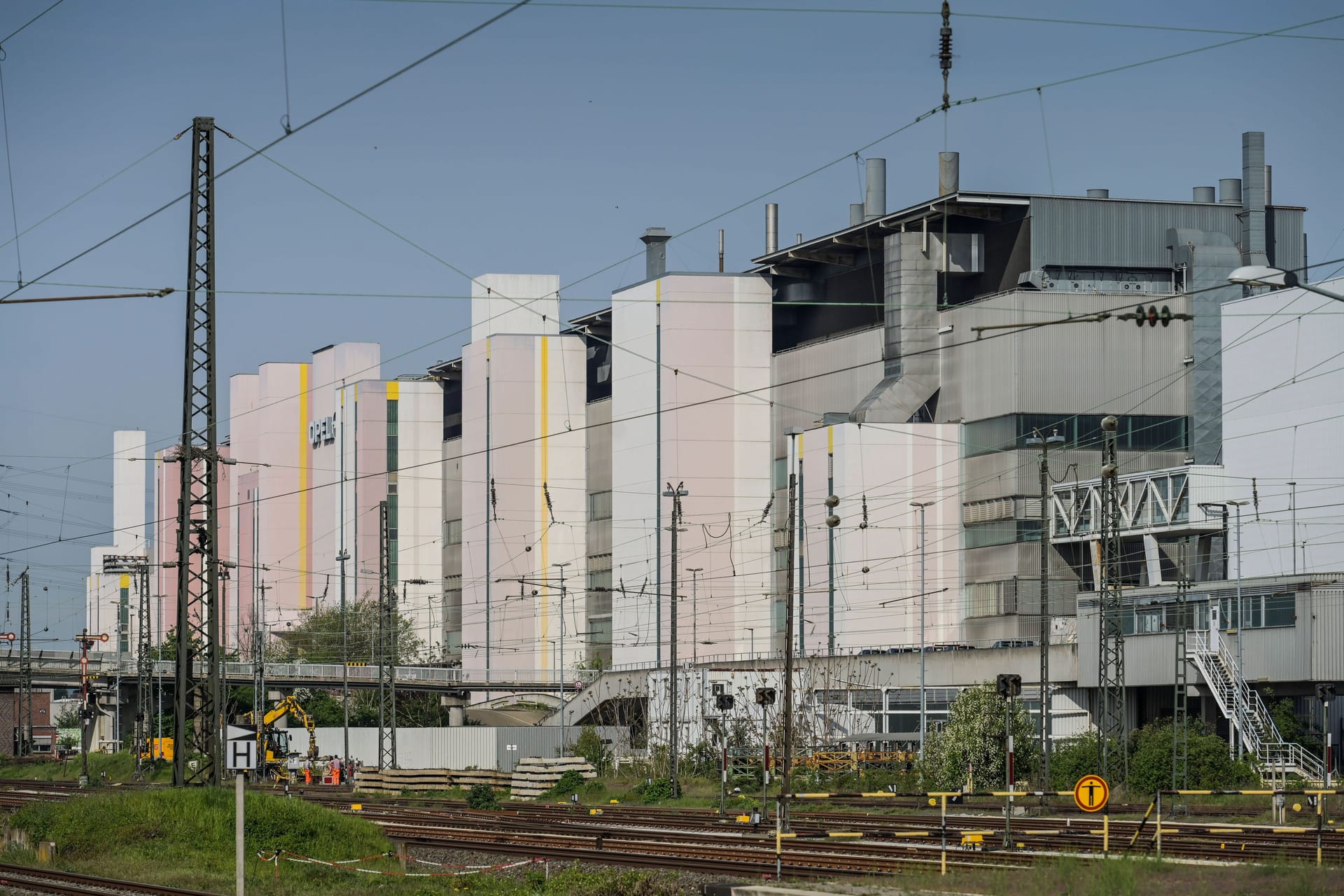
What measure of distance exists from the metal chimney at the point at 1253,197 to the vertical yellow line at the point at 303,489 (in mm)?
88285

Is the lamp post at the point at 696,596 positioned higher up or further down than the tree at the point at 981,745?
higher up

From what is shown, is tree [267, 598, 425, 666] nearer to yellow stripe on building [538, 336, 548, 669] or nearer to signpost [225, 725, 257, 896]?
yellow stripe on building [538, 336, 548, 669]

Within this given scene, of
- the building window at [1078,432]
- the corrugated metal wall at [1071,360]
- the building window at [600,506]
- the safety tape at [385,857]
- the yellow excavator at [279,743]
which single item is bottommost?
A: the yellow excavator at [279,743]

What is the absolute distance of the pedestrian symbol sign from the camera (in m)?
26.7

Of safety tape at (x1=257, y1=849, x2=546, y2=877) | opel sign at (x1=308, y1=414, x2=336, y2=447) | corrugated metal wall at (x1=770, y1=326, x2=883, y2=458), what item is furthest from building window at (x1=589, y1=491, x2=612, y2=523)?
safety tape at (x1=257, y1=849, x2=546, y2=877)

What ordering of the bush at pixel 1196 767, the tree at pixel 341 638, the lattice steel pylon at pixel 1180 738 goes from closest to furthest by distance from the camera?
1. the lattice steel pylon at pixel 1180 738
2. the bush at pixel 1196 767
3. the tree at pixel 341 638

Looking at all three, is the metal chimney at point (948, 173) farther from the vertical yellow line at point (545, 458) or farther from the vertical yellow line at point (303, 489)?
the vertical yellow line at point (303, 489)

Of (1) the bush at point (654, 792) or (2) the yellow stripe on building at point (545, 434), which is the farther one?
(2) the yellow stripe on building at point (545, 434)

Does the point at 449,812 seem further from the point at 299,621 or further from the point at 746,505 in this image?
the point at 299,621

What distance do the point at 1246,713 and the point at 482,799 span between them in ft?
86.1

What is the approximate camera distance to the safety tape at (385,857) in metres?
30.0

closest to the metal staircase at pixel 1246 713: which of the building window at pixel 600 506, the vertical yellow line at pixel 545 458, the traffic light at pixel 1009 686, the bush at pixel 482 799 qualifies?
the traffic light at pixel 1009 686

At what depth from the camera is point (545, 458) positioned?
126m

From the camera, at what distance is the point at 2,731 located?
5738 inches
